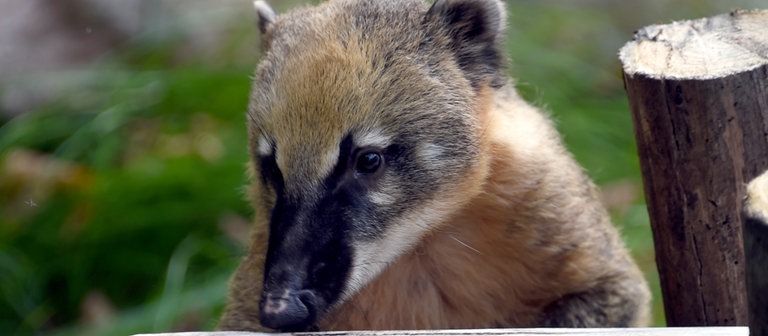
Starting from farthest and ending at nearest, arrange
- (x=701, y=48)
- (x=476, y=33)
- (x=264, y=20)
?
(x=264, y=20)
(x=476, y=33)
(x=701, y=48)

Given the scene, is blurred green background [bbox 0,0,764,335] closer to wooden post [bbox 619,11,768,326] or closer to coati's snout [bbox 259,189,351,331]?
wooden post [bbox 619,11,768,326]

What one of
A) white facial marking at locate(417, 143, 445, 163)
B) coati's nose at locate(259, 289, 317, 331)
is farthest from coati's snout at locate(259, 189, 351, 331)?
white facial marking at locate(417, 143, 445, 163)

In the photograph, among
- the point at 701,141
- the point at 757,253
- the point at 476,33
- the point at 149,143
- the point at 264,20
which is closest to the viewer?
the point at 757,253

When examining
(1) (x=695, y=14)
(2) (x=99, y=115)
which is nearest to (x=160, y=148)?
(2) (x=99, y=115)

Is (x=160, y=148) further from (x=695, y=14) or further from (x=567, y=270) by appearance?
(x=695, y=14)

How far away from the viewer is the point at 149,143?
7.77 m

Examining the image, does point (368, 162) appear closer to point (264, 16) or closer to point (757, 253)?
point (264, 16)

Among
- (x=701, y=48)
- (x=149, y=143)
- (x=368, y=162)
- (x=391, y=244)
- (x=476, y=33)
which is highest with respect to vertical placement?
(x=701, y=48)

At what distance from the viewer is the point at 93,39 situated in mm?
8914

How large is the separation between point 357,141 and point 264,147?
1.22 ft

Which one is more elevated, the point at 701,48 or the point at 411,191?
the point at 701,48

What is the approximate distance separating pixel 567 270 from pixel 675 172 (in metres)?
0.82

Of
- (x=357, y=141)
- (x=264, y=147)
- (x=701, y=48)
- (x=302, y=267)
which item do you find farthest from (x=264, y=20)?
(x=701, y=48)

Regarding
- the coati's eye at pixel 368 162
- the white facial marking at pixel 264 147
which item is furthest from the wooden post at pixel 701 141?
the white facial marking at pixel 264 147
